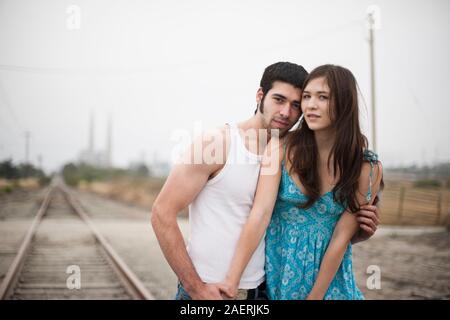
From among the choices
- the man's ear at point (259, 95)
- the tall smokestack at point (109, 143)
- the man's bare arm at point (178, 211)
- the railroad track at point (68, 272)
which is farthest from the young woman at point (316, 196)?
the tall smokestack at point (109, 143)

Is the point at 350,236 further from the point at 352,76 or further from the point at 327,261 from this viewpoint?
the point at 352,76

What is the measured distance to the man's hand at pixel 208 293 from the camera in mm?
2031

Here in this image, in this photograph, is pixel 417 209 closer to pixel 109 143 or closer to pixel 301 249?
pixel 301 249

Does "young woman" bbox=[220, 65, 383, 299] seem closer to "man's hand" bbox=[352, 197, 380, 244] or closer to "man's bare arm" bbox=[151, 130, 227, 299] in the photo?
"man's hand" bbox=[352, 197, 380, 244]

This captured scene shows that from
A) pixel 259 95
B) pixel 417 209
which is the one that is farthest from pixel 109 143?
pixel 259 95

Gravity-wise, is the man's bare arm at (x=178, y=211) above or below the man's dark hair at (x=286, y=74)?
below

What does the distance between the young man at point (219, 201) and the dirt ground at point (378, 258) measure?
3.90 metres

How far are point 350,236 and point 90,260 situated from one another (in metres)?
6.96

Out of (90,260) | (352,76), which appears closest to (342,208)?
(352,76)

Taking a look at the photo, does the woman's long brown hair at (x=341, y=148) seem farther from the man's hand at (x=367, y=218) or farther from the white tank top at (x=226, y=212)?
the white tank top at (x=226, y=212)

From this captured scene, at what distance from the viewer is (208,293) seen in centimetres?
204

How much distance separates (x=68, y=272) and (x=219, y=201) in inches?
195

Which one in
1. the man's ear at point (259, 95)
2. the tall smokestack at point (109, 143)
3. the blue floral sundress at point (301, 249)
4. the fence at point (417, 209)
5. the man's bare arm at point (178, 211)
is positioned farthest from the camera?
the tall smokestack at point (109, 143)

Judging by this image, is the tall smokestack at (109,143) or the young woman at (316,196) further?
the tall smokestack at (109,143)
